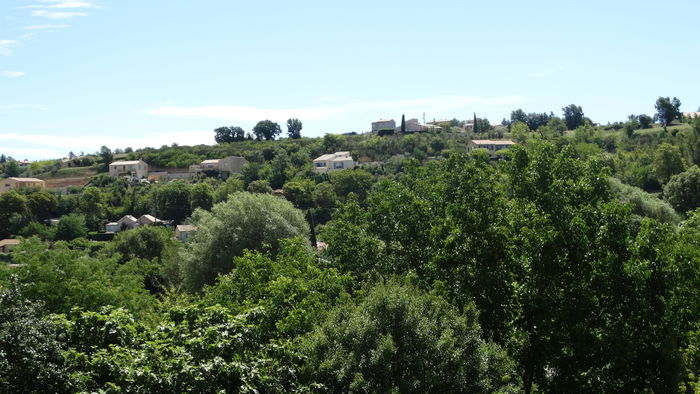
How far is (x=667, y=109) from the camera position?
122 metres

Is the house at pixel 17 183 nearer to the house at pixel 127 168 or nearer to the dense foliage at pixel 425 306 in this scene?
the house at pixel 127 168

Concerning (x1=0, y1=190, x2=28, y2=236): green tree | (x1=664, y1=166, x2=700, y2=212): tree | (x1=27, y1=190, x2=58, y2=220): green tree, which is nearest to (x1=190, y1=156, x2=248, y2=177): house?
(x1=27, y1=190, x2=58, y2=220): green tree

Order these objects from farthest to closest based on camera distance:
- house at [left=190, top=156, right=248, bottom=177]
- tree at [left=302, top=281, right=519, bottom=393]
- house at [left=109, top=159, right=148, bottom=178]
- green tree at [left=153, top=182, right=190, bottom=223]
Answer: house at [left=109, top=159, right=148, bottom=178], house at [left=190, top=156, right=248, bottom=177], green tree at [left=153, top=182, right=190, bottom=223], tree at [left=302, top=281, right=519, bottom=393]

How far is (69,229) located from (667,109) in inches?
4300

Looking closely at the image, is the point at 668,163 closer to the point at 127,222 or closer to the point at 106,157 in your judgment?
the point at 127,222

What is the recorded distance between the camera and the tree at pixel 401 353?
12.9 m

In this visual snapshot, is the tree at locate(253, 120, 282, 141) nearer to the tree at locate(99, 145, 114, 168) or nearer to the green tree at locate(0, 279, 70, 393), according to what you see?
the tree at locate(99, 145, 114, 168)

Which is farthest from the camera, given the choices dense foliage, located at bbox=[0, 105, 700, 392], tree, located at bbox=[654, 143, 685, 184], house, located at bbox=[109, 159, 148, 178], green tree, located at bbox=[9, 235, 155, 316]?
house, located at bbox=[109, 159, 148, 178]

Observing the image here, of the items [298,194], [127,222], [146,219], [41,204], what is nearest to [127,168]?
[41,204]

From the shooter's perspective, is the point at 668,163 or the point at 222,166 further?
the point at 222,166

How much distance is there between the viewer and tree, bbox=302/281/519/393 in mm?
12938

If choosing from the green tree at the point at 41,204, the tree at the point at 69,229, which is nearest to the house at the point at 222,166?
the green tree at the point at 41,204

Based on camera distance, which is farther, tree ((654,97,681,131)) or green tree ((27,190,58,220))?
tree ((654,97,681,131))

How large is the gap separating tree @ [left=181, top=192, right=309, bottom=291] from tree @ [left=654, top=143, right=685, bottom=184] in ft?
187
